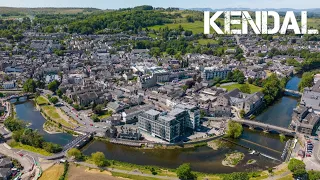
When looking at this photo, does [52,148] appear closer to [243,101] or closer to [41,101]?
[41,101]

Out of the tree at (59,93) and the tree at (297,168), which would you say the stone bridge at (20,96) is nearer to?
the tree at (59,93)

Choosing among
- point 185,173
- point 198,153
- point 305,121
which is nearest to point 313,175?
point 185,173

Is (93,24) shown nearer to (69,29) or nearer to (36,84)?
(69,29)

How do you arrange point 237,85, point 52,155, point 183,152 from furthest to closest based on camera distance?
point 237,85
point 183,152
point 52,155

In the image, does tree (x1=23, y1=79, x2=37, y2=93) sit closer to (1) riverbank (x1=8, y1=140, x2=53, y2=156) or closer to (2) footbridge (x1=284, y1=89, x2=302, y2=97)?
(1) riverbank (x1=8, y1=140, x2=53, y2=156)

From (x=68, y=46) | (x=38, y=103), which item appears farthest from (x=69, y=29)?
(x=38, y=103)

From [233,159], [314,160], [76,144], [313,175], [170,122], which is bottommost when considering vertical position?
[233,159]
